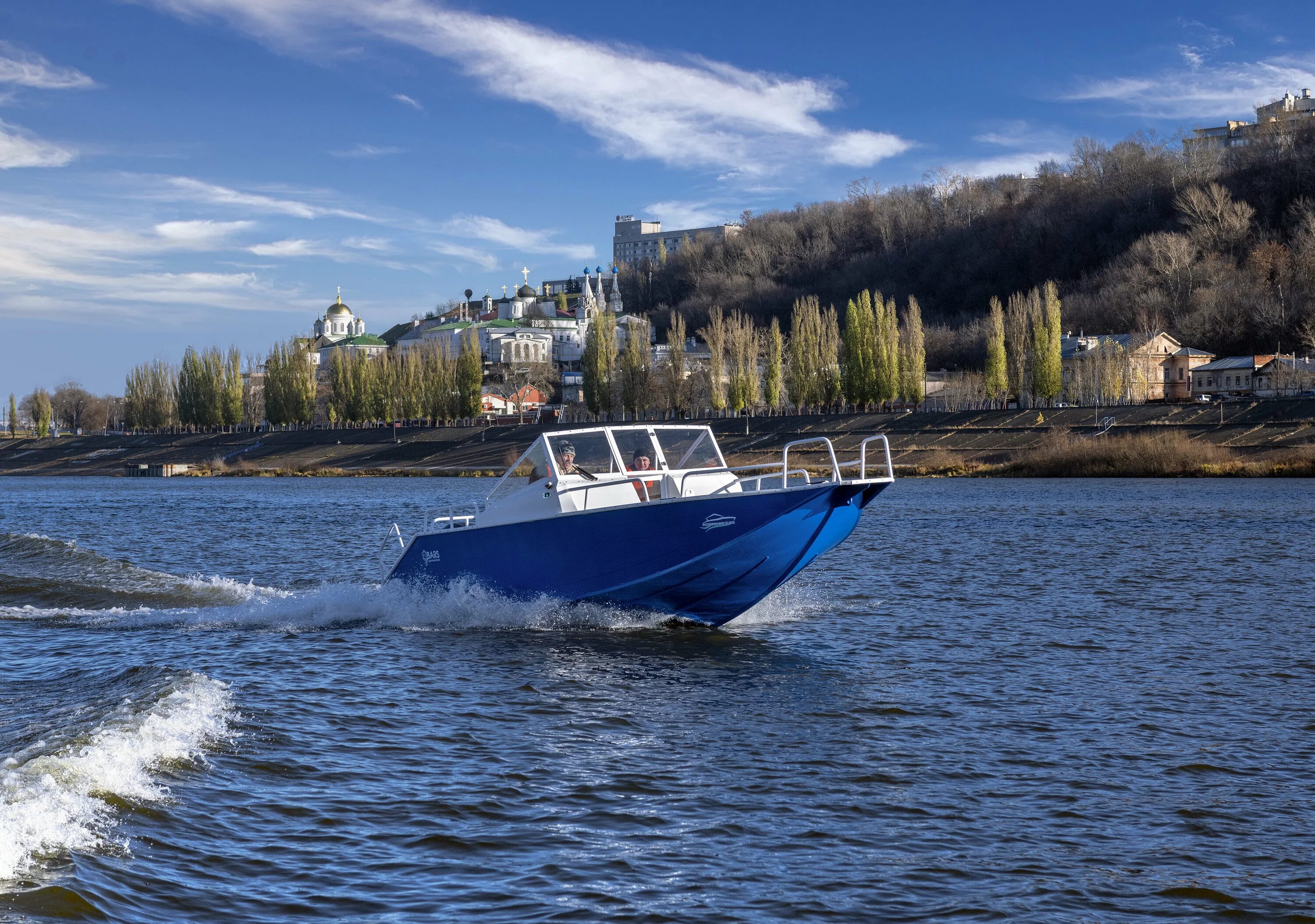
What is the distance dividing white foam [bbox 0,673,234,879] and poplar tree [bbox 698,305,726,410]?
96.6 m

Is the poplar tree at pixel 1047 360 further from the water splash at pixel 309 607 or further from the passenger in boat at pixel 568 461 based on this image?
the passenger in boat at pixel 568 461

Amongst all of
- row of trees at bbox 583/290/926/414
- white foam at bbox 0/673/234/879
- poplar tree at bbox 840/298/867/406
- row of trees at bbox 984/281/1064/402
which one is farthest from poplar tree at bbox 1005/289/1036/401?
white foam at bbox 0/673/234/879

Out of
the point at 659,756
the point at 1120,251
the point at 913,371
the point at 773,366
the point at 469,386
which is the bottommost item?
the point at 659,756

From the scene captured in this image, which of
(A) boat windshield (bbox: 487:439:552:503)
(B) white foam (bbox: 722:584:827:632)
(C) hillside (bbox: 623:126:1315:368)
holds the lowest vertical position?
(B) white foam (bbox: 722:584:827:632)

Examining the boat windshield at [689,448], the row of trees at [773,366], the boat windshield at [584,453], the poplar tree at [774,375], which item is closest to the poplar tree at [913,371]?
the row of trees at [773,366]

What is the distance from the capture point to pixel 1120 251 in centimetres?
16550

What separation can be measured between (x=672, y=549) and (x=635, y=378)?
328ft

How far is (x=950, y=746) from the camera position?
36.1ft

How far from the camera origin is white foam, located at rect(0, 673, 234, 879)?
8094 mm

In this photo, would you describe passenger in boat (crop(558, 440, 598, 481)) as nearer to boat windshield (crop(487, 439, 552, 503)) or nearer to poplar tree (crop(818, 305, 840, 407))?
boat windshield (crop(487, 439, 552, 503))

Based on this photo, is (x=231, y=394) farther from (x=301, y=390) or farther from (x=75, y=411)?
(x=75, y=411)

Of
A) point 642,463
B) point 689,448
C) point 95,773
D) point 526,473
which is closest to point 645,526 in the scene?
point 642,463

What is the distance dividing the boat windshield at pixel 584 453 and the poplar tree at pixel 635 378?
98.4 m

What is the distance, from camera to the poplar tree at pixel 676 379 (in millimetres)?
112938
